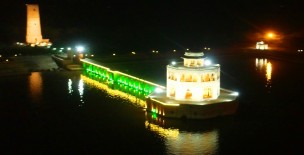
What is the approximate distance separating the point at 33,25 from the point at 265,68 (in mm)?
51683

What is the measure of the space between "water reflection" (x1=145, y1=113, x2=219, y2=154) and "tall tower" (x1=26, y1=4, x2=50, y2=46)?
60.1m

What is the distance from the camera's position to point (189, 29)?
14175 centimetres

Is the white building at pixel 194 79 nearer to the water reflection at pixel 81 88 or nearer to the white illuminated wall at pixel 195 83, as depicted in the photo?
the white illuminated wall at pixel 195 83

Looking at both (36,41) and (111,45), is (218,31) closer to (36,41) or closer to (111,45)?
(111,45)

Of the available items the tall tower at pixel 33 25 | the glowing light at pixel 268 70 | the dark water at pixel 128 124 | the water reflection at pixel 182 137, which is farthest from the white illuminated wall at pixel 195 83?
the tall tower at pixel 33 25

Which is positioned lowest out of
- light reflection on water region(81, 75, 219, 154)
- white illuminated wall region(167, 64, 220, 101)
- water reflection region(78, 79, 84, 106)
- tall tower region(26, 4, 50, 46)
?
light reflection on water region(81, 75, 219, 154)

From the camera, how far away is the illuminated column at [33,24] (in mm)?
94375

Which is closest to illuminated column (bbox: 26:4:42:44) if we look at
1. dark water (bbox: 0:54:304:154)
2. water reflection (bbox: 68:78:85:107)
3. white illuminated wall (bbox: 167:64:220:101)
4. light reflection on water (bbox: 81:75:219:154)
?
dark water (bbox: 0:54:304:154)

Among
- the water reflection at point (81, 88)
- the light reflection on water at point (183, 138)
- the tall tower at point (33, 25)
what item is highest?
the tall tower at point (33, 25)

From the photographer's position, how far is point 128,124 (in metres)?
42.2

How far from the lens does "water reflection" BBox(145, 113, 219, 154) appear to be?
35.4 meters

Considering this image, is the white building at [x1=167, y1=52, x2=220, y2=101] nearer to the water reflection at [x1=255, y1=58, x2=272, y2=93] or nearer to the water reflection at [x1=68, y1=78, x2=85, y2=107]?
the water reflection at [x1=68, y1=78, x2=85, y2=107]

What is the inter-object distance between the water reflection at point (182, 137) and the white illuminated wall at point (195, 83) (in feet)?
10.8

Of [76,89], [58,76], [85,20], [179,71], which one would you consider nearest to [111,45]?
[85,20]
